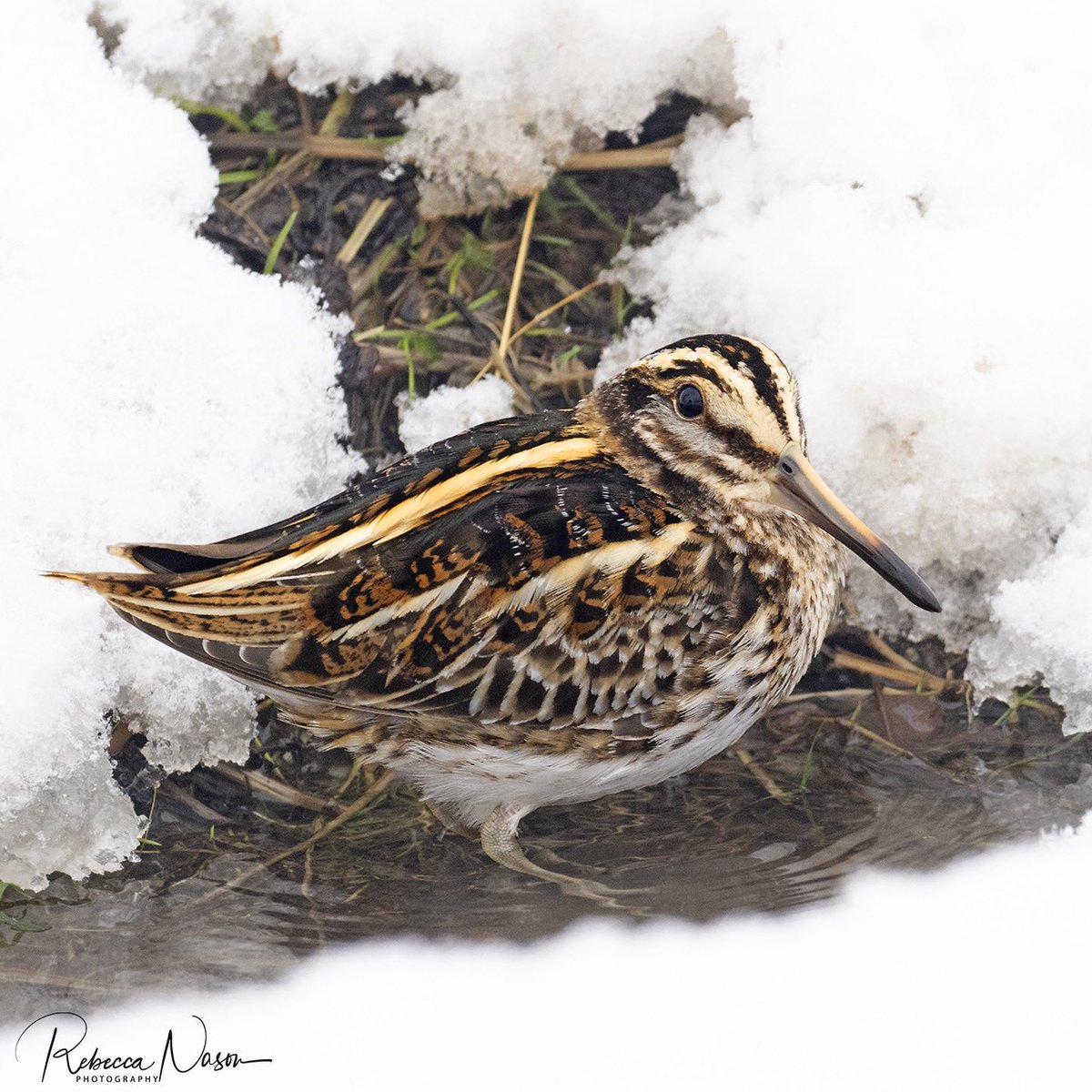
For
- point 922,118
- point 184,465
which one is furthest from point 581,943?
point 922,118

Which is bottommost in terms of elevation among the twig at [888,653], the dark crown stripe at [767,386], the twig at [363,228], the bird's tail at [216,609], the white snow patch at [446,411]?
the bird's tail at [216,609]

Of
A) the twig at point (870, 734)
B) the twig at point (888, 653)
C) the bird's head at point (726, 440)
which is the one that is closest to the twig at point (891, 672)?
the twig at point (888, 653)

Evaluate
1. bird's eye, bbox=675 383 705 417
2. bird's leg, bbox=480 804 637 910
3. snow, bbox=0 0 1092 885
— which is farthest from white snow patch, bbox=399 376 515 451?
bird's leg, bbox=480 804 637 910

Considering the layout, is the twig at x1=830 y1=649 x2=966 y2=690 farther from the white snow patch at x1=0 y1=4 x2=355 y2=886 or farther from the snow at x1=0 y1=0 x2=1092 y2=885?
the white snow patch at x1=0 y1=4 x2=355 y2=886

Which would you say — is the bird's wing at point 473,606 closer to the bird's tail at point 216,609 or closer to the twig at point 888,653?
the bird's tail at point 216,609

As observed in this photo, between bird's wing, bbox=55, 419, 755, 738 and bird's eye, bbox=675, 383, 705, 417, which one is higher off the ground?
bird's eye, bbox=675, 383, 705, 417

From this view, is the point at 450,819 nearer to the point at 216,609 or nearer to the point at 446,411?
the point at 216,609

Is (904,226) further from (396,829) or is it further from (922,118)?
(396,829)
